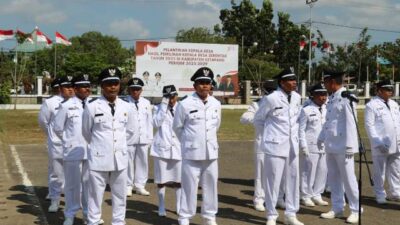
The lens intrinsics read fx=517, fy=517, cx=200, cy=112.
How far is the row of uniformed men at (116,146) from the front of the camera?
20.5 feet

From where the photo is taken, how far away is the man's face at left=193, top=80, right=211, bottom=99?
670cm

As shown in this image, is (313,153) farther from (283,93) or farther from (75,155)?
(75,155)

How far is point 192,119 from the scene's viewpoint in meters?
6.69

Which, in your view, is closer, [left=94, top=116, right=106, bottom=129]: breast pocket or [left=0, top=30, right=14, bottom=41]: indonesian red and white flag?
[left=94, top=116, right=106, bottom=129]: breast pocket

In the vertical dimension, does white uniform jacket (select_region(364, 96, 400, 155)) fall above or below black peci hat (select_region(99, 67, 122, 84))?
below

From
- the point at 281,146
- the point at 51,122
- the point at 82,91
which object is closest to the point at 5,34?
the point at 51,122

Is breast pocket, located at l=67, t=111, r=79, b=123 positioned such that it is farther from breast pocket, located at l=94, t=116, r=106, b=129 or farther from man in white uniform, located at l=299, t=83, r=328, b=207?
man in white uniform, located at l=299, t=83, r=328, b=207

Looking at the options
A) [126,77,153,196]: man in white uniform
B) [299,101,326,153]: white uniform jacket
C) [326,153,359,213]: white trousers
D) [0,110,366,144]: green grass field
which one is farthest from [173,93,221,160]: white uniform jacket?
[0,110,366,144]: green grass field

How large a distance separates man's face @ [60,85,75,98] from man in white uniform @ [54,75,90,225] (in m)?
0.31

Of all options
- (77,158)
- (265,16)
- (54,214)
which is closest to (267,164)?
(77,158)

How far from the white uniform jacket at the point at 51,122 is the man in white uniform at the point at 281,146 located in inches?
126

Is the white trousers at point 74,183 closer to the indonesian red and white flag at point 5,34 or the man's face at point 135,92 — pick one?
the man's face at point 135,92

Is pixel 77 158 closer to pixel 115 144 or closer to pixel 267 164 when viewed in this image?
pixel 115 144

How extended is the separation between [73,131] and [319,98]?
4.11m
